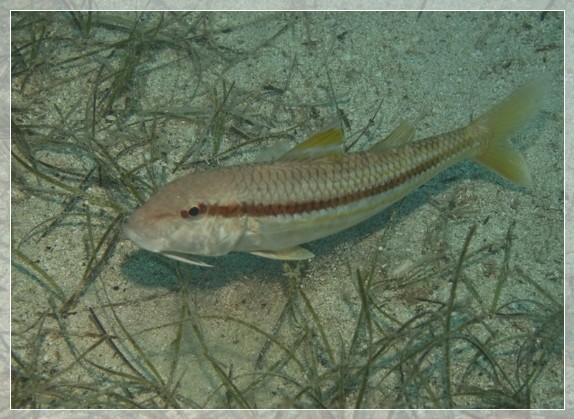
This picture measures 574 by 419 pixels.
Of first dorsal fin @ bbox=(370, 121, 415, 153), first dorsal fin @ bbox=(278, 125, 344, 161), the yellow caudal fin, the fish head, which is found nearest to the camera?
the fish head

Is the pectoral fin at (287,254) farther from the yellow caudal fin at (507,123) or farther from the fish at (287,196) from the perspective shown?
the yellow caudal fin at (507,123)

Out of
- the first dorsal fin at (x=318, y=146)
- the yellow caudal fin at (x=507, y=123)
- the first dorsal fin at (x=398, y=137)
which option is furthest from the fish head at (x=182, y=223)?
the yellow caudal fin at (x=507, y=123)

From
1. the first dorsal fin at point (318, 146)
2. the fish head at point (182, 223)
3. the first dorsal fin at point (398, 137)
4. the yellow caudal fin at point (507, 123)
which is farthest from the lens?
the yellow caudal fin at point (507, 123)

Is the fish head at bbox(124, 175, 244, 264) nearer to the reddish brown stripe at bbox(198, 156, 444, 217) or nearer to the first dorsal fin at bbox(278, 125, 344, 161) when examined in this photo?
the reddish brown stripe at bbox(198, 156, 444, 217)

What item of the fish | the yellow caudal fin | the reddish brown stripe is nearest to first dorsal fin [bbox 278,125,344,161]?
the fish

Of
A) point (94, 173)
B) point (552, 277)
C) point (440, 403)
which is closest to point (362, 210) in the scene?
point (440, 403)

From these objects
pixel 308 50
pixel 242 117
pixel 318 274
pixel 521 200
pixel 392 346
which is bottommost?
pixel 392 346

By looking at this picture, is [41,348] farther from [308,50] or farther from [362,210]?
[308,50]

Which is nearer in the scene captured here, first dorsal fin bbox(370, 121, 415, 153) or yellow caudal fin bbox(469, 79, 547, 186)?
first dorsal fin bbox(370, 121, 415, 153)
